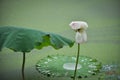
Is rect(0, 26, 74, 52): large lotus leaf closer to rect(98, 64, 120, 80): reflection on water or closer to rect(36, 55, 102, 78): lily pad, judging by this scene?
rect(36, 55, 102, 78): lily pad

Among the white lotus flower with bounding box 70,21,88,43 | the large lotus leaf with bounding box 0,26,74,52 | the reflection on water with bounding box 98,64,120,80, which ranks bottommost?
the reflection on water with bounding box 98,64,120,80

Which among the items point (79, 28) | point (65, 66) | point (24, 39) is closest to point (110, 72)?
point (65, 66)

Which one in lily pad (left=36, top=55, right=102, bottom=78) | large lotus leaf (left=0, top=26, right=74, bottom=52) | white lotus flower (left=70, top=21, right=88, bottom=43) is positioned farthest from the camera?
lily pad (left=36, top=55, right=102, bottom=78)

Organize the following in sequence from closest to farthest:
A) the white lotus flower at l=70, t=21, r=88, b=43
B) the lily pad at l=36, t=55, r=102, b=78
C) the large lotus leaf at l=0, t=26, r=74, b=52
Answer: the large lotus leaf at l=0, t=26, r=74, b=52
the white lotus flower at l=70, t=21, r=88, b=43
the lily pad at l=36, t=55, r=102, b=78

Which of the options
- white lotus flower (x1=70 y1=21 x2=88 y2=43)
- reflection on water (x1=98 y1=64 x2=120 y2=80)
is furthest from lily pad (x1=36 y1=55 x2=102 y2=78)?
white lotus flower (x1=70 y1=21 x2=88 y2=43)

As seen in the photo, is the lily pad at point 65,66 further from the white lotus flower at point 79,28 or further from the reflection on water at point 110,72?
the white lotus flower at point 79,28

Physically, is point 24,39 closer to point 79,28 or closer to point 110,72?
point 79,28
